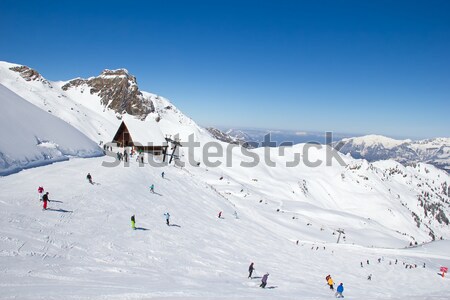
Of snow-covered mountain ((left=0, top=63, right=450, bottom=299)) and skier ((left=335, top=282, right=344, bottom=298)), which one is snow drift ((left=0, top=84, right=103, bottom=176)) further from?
skier ((left=335, top=282, right=344, bottom=298))

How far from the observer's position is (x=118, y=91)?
12656 cm

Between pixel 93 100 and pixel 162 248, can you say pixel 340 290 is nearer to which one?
pixel 162 248

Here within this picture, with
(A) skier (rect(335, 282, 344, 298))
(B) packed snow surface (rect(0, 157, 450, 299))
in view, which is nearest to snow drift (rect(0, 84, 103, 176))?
(B) packed snow surface (rect(0, 157, 450, 299))

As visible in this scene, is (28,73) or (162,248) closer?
(162,248)

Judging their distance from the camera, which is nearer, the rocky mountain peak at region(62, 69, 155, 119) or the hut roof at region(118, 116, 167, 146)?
the hut roof at region(118, 116, 167, 146)

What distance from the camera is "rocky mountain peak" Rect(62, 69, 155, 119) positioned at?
404ft

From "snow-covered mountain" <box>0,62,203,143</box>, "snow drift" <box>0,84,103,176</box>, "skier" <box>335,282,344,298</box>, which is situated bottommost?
"skier" <box>335,282,344,298</box>

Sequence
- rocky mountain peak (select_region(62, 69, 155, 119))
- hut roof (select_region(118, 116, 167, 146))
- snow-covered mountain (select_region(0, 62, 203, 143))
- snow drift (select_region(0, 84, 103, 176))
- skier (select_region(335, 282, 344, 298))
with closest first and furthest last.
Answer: skier (select_region(335, 282, 344, 298)) < snow drift (select_region(0, 84, 103, 176)) < hut roof (select_region(118, 116, 167, 146)) < snow-covered mountain (select_region(0, 62, 203, 143)) < rocky mountain peak (select_region(62, 69, 155, 119))

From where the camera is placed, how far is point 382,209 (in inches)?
5625

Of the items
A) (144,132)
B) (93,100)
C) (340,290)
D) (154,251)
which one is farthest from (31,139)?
(93,100)

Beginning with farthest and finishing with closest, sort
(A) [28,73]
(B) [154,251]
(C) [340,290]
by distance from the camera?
1. (A) [28,73]
2. (B) [154,251]
3. (C) [340,290]

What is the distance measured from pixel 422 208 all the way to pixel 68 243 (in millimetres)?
231720

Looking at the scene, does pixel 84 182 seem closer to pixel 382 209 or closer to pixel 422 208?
pixel 382 209

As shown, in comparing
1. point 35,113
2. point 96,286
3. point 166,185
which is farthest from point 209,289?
point 35,113
